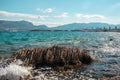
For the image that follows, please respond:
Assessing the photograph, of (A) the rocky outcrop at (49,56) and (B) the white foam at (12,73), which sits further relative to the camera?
(A) the rocky outcrop at (49,56)

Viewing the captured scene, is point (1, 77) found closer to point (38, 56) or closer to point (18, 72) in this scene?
point (18, 72)

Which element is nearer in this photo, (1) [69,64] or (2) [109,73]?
(2) [109,73]

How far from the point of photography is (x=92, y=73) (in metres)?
16.8

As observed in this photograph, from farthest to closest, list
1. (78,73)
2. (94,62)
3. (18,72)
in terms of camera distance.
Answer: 1. (94,62)
2. (78,73)
3. (18,72)

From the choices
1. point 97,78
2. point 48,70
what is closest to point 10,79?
point 48,70

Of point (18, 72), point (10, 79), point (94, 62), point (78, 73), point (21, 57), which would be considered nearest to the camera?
point (10, 79)

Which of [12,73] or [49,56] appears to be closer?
[12,73]

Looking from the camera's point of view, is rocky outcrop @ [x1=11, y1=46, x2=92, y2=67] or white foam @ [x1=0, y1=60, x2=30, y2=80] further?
rocky outcrop @ [x1=11, y1=46, x2=92, y2=67]

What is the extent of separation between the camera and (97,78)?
1501 cm

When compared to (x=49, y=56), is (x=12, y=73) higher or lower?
lower

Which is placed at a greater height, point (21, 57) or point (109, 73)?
point (21, 57)

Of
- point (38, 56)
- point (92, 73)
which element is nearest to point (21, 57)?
point (38, 56)

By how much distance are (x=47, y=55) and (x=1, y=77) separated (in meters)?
6.38

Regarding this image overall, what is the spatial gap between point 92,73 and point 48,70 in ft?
12.1
